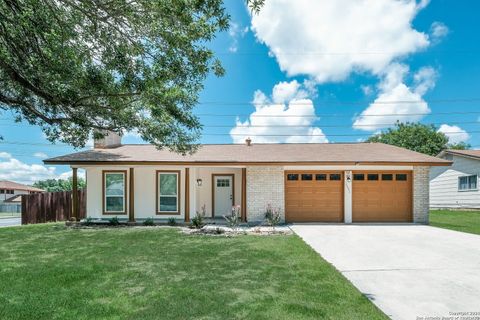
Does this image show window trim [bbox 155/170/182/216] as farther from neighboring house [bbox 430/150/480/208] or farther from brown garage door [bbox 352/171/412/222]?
neighboring house [bbox 430/150/480/208]

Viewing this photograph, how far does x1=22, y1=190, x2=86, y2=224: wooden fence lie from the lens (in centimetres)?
1393

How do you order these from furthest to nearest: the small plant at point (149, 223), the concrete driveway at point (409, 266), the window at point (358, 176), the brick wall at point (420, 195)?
the window at point (358, 176)
the brick wall at point (420, 195)
the small plant at point (149, 223)
the concrete driveway at point (409, 266)

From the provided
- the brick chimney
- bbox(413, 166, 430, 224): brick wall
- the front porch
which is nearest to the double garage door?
bbox(413, 166, 430, 224): brick wall

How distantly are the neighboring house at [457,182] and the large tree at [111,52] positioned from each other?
19183 mm

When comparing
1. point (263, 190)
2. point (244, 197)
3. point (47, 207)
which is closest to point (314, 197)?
point (263, 190)

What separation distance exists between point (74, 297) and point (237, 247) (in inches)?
165

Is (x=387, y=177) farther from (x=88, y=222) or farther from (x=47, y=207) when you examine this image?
(x=47, y=207)

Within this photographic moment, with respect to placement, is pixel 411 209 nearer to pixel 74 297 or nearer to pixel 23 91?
pixel 74 297

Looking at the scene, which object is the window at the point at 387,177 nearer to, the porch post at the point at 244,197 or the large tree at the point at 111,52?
the porch post at the point at 244,197

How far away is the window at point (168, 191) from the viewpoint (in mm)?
12797

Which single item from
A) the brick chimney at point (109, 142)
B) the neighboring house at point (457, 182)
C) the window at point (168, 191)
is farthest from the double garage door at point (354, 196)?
the brick chimney at point (109, 142)

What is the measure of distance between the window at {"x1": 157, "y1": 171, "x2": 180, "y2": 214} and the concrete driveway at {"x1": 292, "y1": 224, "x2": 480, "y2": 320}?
5747 mm

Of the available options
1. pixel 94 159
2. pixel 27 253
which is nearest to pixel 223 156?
pixel 94 159

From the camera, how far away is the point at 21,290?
4402 mm
